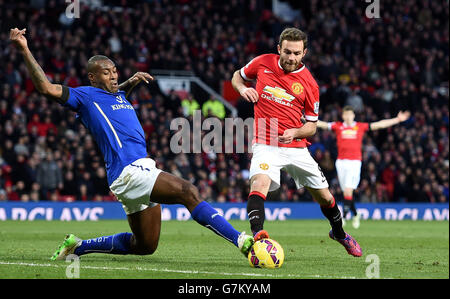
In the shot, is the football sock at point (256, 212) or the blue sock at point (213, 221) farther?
the football sock at point (256, 212)

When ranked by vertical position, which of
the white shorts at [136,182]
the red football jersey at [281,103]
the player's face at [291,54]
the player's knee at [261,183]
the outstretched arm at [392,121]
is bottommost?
the player's knee at [261,183]

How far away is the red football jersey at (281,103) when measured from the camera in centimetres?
917

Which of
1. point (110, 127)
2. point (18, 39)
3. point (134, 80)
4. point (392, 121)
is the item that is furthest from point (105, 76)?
point (392, 121)

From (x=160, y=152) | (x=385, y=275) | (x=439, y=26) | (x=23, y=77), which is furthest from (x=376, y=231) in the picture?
(x=439, y=26)

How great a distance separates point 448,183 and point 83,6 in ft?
42.1

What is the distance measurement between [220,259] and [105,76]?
2.56 m

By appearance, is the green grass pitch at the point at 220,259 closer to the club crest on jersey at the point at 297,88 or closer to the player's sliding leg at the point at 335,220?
the player's sliding leg at the point at 335,220

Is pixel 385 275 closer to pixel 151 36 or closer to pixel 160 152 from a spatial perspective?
pixel 160 152

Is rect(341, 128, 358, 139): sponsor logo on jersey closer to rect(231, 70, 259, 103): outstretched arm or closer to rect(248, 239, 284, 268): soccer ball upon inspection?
rect(231, 70, 259, 103): outstretched arm

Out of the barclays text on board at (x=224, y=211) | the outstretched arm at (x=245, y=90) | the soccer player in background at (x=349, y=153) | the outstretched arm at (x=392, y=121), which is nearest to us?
the outstretched arm at (x=245, y=90)

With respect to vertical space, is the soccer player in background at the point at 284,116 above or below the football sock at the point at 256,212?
above

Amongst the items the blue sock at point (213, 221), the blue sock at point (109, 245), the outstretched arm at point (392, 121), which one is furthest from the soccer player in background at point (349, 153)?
the blue sock at point (213, 221)

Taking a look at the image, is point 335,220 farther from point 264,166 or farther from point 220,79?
point 220,79

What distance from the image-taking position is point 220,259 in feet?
30.0
